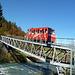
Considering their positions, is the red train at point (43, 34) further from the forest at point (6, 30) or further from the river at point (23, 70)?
the forest at point (6, 30)

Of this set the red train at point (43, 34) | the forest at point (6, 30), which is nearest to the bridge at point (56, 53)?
the red train at point (43, 34)

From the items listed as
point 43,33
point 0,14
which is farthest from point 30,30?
point 0,14

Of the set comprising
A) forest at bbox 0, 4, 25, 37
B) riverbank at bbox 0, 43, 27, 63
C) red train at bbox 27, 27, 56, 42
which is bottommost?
riverbank at bbox 0, 43, 27, 63

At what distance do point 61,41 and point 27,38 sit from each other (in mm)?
8832

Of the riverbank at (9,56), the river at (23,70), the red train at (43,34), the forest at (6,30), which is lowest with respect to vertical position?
the river at (23,70)

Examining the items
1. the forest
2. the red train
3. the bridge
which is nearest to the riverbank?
the bridge

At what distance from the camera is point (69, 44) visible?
12.8 metres

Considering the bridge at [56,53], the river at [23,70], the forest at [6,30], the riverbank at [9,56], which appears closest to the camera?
the bridge at [56,53]

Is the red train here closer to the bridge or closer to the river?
the bridge

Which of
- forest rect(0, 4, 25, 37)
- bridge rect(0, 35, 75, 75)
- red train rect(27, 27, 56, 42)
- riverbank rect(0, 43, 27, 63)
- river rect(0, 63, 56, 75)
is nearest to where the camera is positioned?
bridge rect(0, 35, 75, 75)

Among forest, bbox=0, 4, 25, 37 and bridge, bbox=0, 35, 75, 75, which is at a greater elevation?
forest, bbox=0, 4, 25, 37

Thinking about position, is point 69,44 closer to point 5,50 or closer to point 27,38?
point 27,38

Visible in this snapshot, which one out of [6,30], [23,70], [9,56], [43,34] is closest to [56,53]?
[43,34]

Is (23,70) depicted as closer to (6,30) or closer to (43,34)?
(43,34)
